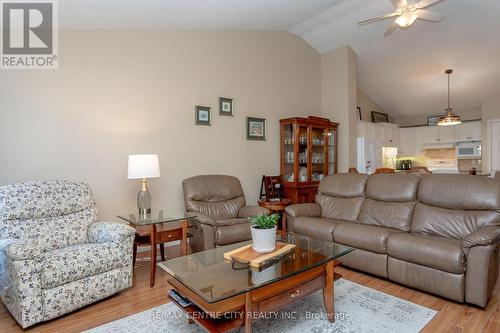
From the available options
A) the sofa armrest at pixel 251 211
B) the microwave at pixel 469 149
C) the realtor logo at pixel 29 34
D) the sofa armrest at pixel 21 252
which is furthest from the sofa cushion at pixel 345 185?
the microwave at pixel 469 149

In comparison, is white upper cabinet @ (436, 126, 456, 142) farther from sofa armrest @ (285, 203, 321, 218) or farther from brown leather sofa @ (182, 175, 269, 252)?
brown leather sofa @ (182, 175, 269, 252)

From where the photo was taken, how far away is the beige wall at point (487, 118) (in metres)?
6.60

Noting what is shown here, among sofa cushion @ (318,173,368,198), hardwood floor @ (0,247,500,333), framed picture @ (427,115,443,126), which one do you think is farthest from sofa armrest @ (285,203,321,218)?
framed picture @ (427,115,443,126)

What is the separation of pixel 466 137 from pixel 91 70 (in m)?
7.90

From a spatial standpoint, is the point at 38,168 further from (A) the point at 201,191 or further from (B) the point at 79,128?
(A) the point at 201,191

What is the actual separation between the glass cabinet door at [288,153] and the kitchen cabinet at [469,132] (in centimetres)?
480

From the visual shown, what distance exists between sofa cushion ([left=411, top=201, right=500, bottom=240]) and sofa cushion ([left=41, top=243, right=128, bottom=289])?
2862 millimetres

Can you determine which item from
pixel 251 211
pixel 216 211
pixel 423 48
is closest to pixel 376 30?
pixel 423 48

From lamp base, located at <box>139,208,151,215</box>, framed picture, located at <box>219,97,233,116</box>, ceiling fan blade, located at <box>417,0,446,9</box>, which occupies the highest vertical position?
ceiling fan blade, located at <box>417,0,446,9</box>

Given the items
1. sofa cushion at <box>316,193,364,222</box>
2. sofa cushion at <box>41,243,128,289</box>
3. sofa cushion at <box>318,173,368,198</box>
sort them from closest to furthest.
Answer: sofa cushion at <box>41,243,128,289</box> → sofa cushion at <box>316,193,364,222</box> → sofa cushion at <box>318,173,368,198</box>

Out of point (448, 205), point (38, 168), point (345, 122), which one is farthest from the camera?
point (345, 122)

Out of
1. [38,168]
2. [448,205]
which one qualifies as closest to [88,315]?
[38,168]

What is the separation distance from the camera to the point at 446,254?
7.86 ft

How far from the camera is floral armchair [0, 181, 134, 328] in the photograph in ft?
6.77
